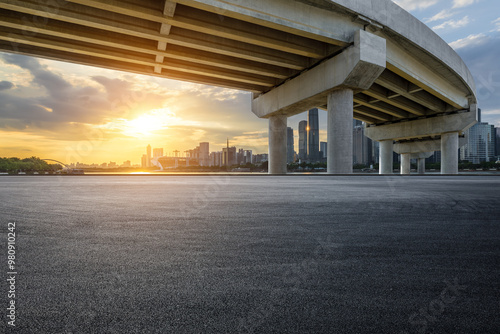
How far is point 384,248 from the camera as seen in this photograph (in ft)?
10.1

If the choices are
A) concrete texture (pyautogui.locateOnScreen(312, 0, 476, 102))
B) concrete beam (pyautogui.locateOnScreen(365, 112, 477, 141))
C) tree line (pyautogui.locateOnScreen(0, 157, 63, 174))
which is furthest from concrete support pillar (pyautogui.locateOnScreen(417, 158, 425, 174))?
tree line (pyautogui.locateOnScreen(0, 157, 63, 174))

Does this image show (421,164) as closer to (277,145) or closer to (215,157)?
(277,145)

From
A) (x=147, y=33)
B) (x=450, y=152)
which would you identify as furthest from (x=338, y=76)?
(x=450, y=152)

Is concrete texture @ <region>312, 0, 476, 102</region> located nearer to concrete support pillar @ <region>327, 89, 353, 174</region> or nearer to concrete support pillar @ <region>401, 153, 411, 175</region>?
concrete support pillar @ <region>327, 89, 353, 174</region>

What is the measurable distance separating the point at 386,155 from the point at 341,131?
30.8 meters

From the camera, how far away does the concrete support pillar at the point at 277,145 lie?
31438 mm

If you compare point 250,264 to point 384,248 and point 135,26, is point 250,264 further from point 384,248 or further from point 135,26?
point 135,26

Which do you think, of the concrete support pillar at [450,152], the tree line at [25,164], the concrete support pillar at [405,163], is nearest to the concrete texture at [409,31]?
the concrete support pillar at [450,152]

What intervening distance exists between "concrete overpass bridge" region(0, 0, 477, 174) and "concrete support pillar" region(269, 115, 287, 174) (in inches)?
4.3

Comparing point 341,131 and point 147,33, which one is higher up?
point 147,33

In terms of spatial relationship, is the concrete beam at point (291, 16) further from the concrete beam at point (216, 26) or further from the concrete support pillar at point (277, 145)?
Answer: the concrete support pillar at point (277, 145)

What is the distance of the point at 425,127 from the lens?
41.4 meters

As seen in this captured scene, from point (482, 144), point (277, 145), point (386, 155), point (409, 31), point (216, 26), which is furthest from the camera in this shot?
point (482, 144)

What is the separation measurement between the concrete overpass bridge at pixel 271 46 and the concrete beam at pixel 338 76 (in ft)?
0.28
